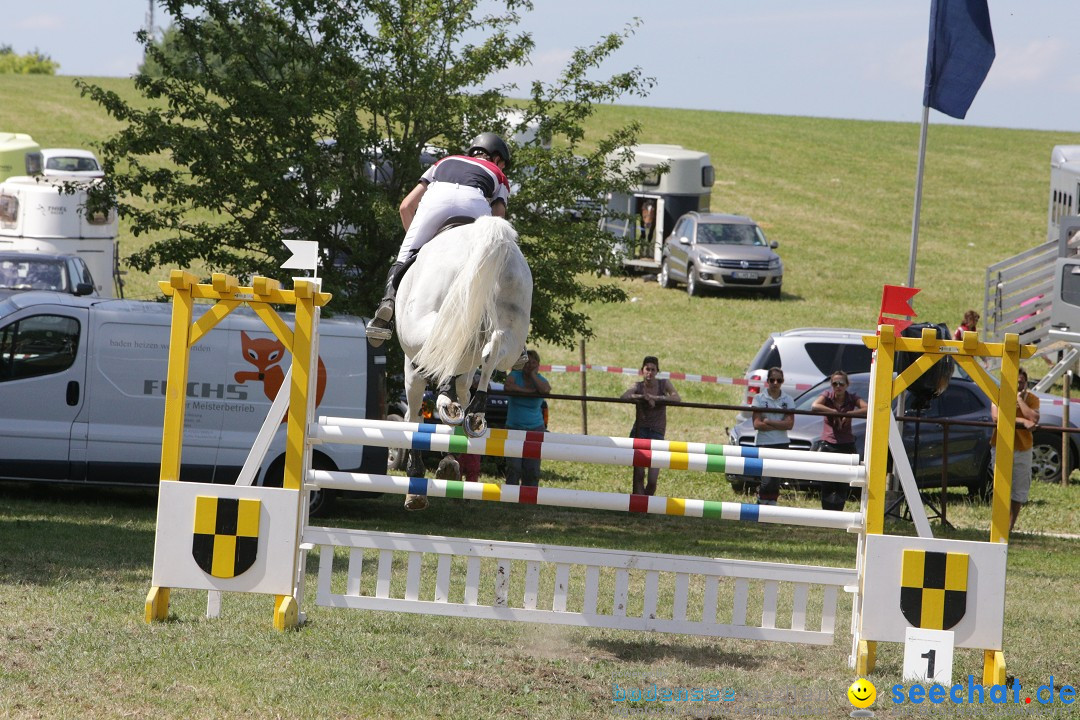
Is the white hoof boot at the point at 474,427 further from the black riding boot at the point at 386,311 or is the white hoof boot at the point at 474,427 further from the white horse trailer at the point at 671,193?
the white horse trailer at the point at 671,193

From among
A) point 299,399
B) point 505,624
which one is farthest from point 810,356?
point 299,399

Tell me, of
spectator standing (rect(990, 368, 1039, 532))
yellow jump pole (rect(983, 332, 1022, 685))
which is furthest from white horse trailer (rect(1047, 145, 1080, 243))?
yellow jump pole (rect(983, 332, 1022, 685))

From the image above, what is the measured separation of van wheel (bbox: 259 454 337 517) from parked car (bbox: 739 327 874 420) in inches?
239

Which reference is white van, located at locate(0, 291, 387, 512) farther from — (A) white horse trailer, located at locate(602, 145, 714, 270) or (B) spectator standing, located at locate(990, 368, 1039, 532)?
(A) white horse trailer, located at locate(602, 145, 714, 270)

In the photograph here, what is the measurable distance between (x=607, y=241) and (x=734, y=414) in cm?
643

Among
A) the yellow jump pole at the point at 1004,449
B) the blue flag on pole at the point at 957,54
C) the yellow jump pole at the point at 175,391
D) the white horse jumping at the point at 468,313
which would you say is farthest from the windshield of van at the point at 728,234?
the yellow jump pole at the point at 175,391

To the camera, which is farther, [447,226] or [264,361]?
[264,361]

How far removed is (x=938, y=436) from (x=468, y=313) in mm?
8981

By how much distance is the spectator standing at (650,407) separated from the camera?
12.6 m

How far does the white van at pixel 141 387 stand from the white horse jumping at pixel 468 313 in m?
5.16

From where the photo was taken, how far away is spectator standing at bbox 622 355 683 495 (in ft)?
41.4

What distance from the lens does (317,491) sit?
38.7 ft

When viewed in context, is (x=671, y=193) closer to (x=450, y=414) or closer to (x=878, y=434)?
(x=878, y=434)

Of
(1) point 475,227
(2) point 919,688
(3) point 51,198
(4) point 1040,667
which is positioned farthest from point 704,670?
(3) point 51,198
